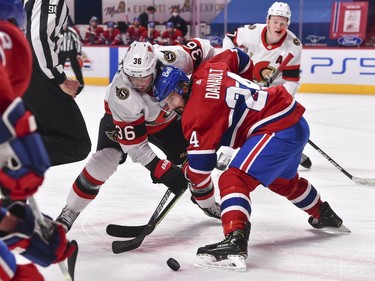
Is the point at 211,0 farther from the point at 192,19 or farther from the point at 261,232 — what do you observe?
the point at 261,232

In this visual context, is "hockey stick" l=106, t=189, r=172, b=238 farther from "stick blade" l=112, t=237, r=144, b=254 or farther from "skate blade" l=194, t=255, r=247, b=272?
"skate blade" l=194, t=255, r=247, b=272

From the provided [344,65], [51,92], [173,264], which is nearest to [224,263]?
[173,264]

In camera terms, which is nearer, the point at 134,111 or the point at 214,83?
the point at 214,83

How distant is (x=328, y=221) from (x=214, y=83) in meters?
0.82

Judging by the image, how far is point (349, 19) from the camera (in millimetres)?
8531

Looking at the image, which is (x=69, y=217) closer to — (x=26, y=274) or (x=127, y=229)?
(x=127, y=229)

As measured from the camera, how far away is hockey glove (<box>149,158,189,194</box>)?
2.26m

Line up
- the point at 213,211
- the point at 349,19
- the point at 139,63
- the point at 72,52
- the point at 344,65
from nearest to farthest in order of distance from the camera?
1. the point at 139,63
2. the point at 213,211
3. the point at 72,52
4. the point at 344,65
5. the point at 349,19

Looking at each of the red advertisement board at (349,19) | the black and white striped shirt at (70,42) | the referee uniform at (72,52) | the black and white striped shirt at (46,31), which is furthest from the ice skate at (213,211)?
the red advertisement board at (349,19)

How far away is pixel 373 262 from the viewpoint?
7.05 ft

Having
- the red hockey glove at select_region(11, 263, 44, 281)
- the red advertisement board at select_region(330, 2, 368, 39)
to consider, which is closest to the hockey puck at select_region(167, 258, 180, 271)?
the red hockey glove at select_region(11, 263, 44, 281)

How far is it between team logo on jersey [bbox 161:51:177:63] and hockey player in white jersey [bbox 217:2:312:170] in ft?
4.22

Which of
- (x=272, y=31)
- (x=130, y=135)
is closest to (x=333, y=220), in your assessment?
(x=130, y=135)

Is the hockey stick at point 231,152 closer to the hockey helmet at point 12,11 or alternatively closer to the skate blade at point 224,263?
the skate blade at point 224,263
